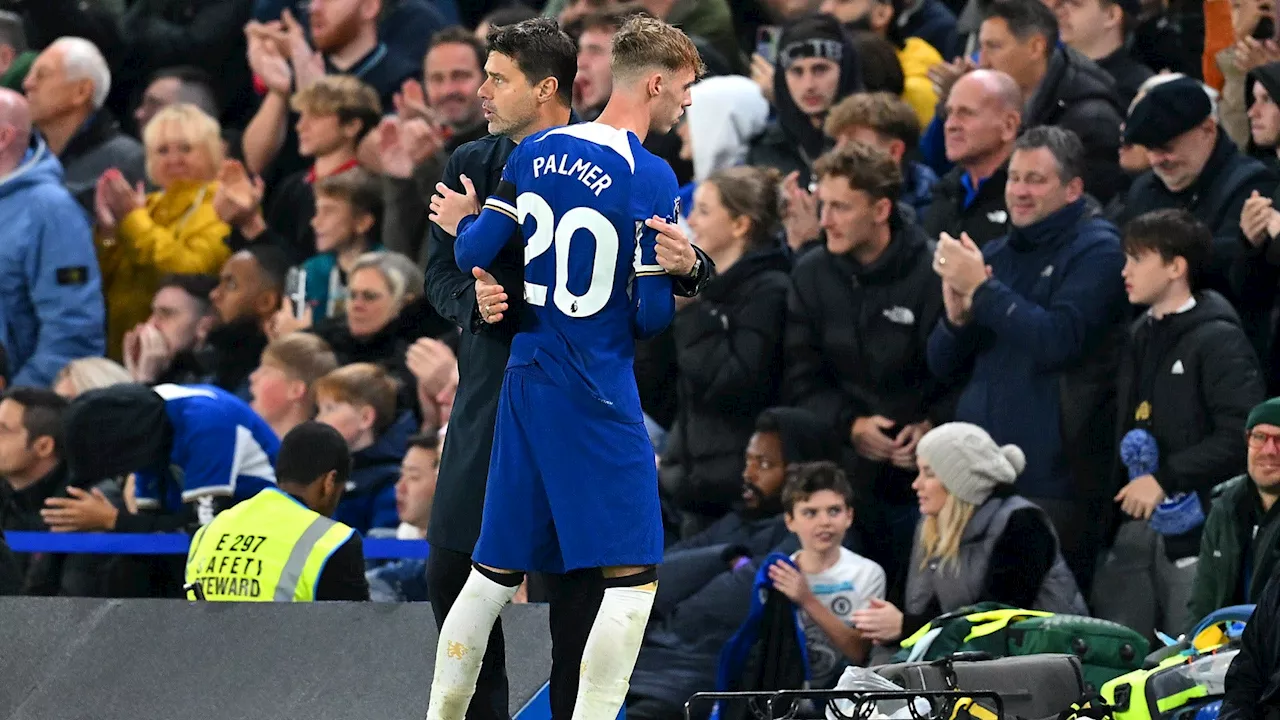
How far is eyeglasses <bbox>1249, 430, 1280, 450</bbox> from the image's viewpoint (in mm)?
7258

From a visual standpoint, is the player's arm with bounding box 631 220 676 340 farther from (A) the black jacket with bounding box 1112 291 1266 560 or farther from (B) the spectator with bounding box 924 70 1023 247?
(B) the spectator with bounding box 924 70 1023 247

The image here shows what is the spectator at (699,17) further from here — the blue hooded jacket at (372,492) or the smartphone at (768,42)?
the blue hooded jacket at (372,492)

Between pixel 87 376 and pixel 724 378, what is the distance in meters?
3.22

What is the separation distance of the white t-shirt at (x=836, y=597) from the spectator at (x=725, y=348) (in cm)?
89

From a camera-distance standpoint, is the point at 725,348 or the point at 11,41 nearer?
the point at 725,348

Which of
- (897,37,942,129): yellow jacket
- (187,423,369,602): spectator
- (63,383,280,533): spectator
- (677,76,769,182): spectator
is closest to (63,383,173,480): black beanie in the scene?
(63,383,280,533): spectator

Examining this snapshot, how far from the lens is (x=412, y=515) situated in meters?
8.99

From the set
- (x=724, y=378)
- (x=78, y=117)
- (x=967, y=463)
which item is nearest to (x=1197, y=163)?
(x=967, y=463)

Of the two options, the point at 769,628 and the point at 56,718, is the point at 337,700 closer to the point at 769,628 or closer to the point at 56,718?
the point at 56,718

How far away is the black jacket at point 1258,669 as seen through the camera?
19.6 feet

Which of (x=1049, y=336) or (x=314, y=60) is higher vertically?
(x=314, y=60)

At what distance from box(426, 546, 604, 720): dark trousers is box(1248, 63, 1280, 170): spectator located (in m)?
4.52

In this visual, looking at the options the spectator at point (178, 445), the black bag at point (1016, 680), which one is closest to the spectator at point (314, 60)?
the spectator at point (178, 445)

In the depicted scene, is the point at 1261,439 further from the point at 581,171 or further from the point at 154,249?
the point at 154,249
